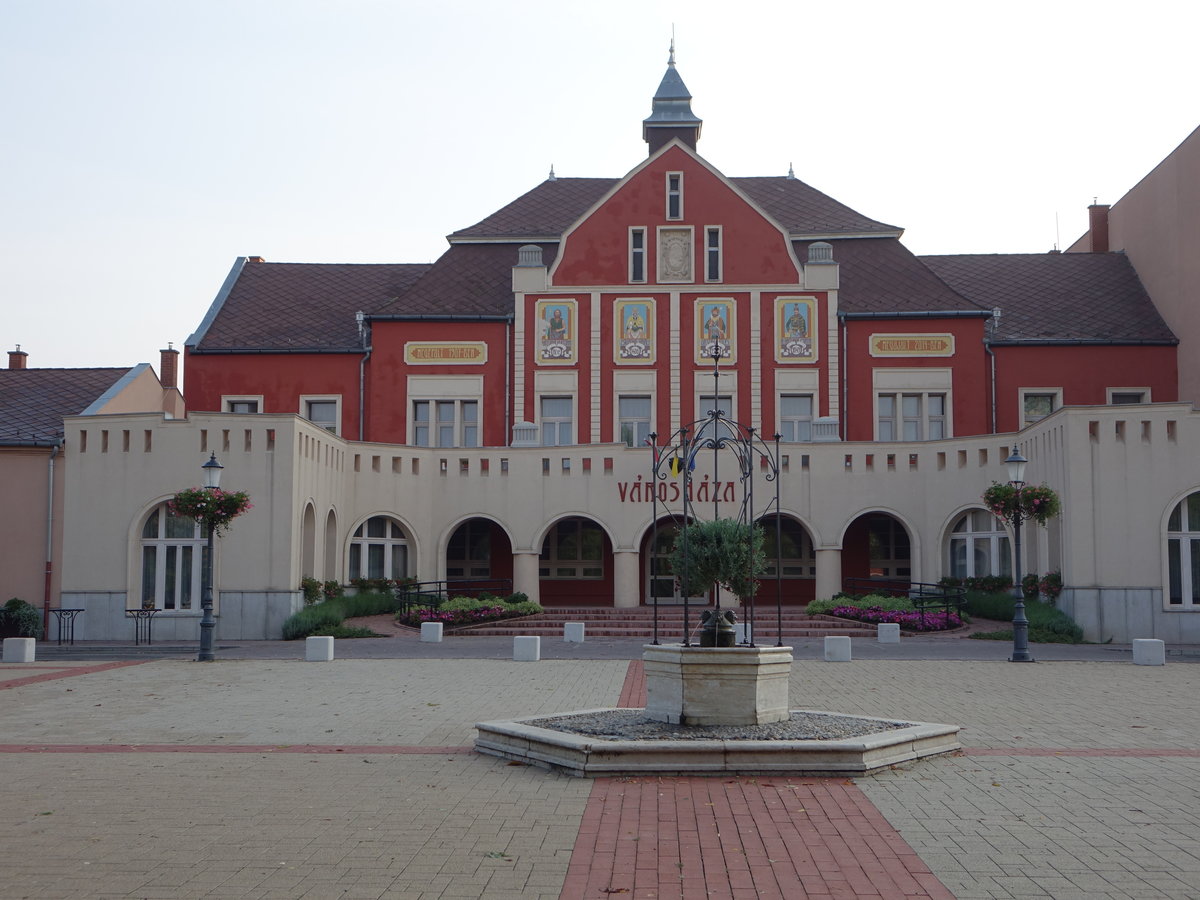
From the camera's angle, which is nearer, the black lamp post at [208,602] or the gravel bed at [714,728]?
the gravel bed at [714,728]

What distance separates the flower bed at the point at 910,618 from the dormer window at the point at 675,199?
42.4 feet

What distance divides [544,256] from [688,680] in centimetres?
2833

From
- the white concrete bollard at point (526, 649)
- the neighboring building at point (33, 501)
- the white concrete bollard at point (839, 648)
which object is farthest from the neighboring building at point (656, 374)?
the white concrete bollard at point (839, 648)

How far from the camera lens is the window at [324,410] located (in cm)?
3659

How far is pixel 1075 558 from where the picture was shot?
26.2m

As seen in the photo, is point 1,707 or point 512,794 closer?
point 512,794

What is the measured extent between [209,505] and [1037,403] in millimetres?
23948

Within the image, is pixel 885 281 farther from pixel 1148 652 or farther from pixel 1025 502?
pixel 1148 652

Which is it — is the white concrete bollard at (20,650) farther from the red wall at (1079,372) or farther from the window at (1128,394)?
the window at (1128,394)

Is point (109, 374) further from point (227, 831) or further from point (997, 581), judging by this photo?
point (227, 831)

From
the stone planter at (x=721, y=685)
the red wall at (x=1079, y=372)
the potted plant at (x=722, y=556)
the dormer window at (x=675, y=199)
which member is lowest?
the stone planter at (x=721, y=685)

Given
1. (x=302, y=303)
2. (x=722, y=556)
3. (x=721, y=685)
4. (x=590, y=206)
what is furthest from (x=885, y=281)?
(x=721, y=685)

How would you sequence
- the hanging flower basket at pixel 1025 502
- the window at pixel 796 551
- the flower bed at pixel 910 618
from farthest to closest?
the window at pixel 796 551, the flower bed at pixel 910 618, the hanging flower basket at pixel 1025 502

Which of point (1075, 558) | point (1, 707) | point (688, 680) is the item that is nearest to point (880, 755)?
point (688, 680)
